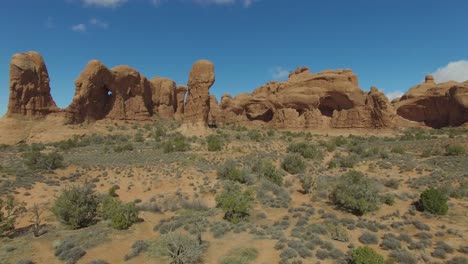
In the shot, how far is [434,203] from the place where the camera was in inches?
606

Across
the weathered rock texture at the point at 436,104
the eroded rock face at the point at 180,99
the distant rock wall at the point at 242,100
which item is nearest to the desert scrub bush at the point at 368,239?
the distant rock wall at the point at 242,100

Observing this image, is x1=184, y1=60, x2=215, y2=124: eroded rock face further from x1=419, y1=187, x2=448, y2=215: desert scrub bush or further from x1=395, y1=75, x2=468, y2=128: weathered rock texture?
x1=395, y1=75, x2=468, y2=128: weathered rock texture

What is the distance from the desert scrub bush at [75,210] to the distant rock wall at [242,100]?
23.2 metres

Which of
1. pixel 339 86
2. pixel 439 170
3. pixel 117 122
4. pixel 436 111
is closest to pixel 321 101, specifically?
pixel 339 86

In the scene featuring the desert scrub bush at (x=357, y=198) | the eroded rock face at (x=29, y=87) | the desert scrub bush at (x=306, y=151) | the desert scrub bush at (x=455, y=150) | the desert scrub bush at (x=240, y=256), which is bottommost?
the desert scrub bush at (x=240, y=256)

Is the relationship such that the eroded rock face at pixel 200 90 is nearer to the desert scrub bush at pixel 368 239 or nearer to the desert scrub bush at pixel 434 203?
the desert scrub bush at pixel 434 203

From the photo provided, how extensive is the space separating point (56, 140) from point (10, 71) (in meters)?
9.26

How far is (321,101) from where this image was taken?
48.0 meters

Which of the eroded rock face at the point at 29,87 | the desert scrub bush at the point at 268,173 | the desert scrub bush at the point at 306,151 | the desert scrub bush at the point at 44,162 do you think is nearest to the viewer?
the desert scrub bush at the point at 268,173

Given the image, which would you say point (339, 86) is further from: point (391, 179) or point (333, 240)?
point (333, 240)

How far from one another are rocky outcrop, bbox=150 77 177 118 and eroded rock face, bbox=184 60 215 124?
13212 millimetres

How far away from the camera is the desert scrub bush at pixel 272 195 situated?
17688mm

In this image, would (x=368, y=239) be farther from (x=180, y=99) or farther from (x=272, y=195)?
→ (x=180, y=99)

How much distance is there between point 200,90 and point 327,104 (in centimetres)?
2247
